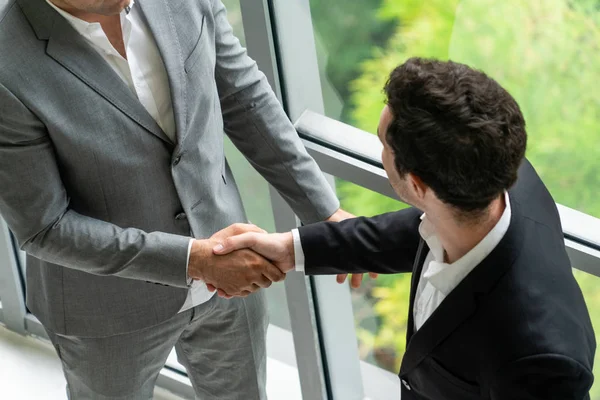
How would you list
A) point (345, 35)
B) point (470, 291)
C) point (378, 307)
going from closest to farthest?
point (470, 291) → point (345, 35) → point (378, 307)

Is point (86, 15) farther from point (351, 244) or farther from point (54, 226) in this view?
point (351, 244)

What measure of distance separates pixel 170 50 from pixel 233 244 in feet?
1.55

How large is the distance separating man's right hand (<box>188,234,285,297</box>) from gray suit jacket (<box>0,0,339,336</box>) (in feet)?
0.13

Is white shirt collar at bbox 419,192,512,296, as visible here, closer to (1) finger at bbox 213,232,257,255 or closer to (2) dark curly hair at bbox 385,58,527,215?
(2) dark curly hair at bbox 385,58,527,215

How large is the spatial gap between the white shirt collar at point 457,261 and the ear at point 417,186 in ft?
0.44

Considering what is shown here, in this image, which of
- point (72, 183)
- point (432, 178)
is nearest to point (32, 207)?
point (72, 183)

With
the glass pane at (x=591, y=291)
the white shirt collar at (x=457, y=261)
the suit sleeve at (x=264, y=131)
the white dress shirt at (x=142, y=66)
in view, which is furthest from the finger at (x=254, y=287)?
the glass pane at (x=591, y=291)

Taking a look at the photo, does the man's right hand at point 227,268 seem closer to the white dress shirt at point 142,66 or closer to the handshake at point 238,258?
the handshake at point 238,258

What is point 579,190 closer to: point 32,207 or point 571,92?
point 571,92

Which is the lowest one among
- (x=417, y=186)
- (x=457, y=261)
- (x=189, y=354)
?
(x=189, y=354)

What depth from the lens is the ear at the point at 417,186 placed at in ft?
5.51

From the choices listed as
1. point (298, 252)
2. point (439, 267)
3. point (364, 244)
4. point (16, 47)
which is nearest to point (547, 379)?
point (439, 267)

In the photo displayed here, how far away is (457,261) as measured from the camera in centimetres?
172

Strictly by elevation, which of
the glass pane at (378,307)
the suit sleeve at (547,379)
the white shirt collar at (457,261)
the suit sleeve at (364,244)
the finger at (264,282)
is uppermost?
the white shirt collar at (457,261)
